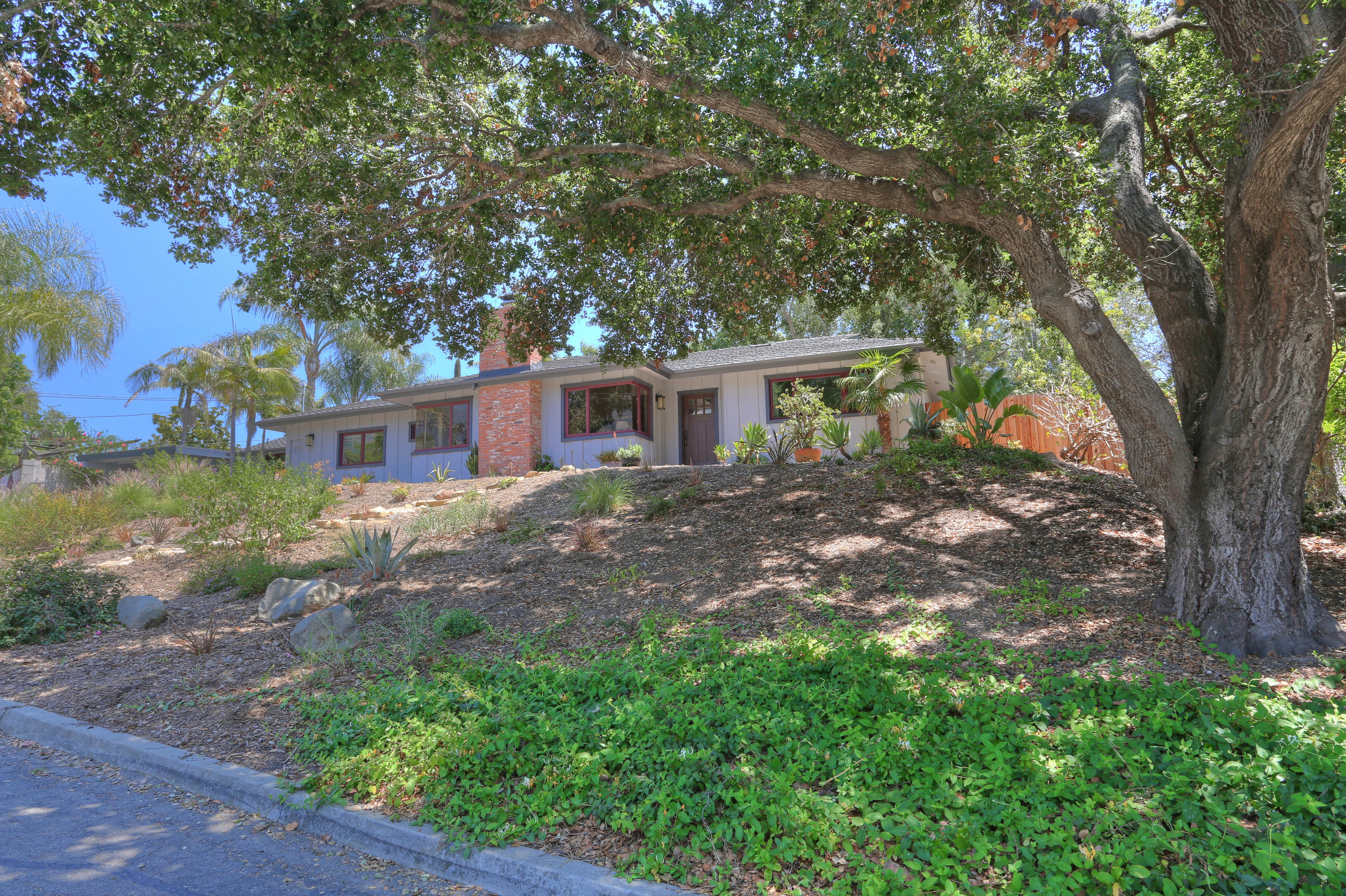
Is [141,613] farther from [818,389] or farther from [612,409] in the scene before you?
[818,389]

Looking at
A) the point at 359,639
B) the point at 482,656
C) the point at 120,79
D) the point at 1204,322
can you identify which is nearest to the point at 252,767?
the point at 482,656

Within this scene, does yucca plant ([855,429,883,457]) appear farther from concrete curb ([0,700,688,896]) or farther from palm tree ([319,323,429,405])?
palm tree ([319,323,429,405])

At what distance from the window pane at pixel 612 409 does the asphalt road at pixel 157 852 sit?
13259mm

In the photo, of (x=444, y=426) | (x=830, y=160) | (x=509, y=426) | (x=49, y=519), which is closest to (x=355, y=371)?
(x=444, y=426)

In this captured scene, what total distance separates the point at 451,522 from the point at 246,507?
112 inches

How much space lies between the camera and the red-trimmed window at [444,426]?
757 inches

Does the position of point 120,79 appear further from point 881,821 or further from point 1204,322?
point 1204,322

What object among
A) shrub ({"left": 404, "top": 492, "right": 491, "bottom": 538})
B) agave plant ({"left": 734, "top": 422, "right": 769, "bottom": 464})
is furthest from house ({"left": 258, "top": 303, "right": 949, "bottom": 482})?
shrub ({"left": 404, "top": 492, "right": 491, "bottom": 538})

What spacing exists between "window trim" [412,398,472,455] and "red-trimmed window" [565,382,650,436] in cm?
295

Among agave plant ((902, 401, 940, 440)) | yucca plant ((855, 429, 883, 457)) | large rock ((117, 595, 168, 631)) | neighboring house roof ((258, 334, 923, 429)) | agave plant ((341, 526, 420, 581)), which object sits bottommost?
large rock ((117, 595, 168, 631))

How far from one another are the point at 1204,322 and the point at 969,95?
8.58ft

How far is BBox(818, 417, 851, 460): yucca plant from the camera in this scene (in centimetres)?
1345

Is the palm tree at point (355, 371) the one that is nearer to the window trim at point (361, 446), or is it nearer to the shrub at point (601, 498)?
the window trim at point (361, 446)

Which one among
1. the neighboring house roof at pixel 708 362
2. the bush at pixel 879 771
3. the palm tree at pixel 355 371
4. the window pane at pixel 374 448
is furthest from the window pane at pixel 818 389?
the palm tree at pixel 355 371
